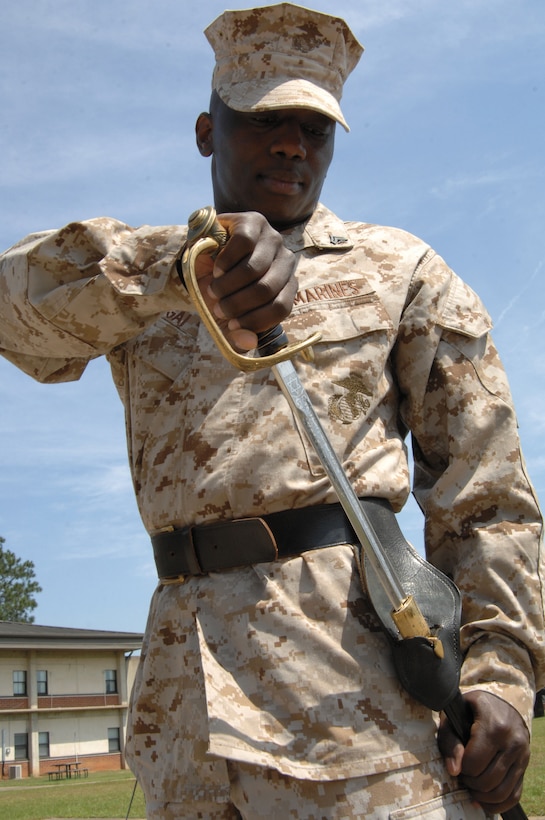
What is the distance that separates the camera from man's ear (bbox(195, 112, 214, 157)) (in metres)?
3.22

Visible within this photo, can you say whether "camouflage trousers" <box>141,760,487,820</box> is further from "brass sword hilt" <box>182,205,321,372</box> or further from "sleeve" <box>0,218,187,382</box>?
"sleeve" <box>0,218,187,382</box>

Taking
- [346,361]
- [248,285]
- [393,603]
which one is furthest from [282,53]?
Result: [393,603]

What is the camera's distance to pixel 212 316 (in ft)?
6.17

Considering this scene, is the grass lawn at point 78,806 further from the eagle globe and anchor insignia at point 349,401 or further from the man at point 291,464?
the eagle globe and anchor insignia at point 349,401

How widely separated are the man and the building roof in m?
39.1

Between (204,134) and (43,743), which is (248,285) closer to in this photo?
(204,134)

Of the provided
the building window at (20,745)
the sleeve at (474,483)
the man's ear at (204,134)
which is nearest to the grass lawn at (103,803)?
the sleeve at (474,483)

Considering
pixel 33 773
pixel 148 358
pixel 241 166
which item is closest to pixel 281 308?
pixel 148 358

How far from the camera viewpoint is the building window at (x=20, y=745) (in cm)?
3853

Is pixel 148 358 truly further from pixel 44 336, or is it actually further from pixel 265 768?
pixel 265 768

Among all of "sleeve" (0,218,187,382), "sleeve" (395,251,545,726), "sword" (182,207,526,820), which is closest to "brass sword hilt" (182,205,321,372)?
"sword" (182,207,526,820)

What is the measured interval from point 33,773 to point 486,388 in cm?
3932

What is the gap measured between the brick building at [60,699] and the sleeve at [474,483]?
3812cm

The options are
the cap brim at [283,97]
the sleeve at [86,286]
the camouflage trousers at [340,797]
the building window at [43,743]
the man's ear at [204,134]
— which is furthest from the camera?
the building window at [43,743]
